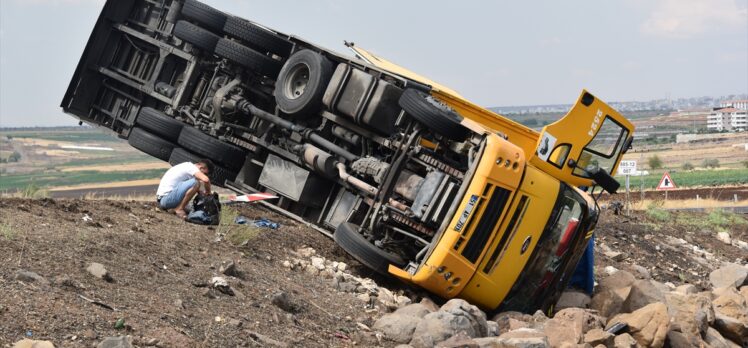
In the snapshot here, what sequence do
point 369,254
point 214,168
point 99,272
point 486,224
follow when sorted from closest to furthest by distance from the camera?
point 99,272 → point 486,224 → point 369,254 → point 214,168

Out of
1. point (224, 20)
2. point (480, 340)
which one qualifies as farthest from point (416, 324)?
point (224, 20)

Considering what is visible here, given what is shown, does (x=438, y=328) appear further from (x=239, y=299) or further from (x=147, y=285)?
(x=147, y=285)

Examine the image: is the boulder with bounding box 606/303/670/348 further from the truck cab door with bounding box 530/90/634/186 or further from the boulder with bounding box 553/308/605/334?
the truck cab door with bounding box 530/90/634/186

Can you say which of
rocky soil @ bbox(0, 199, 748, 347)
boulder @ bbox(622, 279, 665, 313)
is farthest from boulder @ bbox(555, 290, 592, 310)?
boulder @ bbox(622, 279, 665, 313)

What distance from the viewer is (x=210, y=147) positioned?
435 inches

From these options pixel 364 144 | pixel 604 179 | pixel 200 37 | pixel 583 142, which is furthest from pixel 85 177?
pixel 604 179

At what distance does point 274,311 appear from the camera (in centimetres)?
693

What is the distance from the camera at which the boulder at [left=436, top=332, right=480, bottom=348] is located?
21.3ft

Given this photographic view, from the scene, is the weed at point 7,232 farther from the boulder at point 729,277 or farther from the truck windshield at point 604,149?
the boulder at point 729,277

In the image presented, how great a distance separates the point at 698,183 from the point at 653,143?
65.0 metres

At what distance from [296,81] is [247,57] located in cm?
69

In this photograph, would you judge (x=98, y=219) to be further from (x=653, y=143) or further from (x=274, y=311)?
(x=653, y=143)

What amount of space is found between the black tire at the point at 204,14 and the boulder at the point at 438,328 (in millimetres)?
5526

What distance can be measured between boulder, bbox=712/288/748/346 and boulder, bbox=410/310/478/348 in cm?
433
